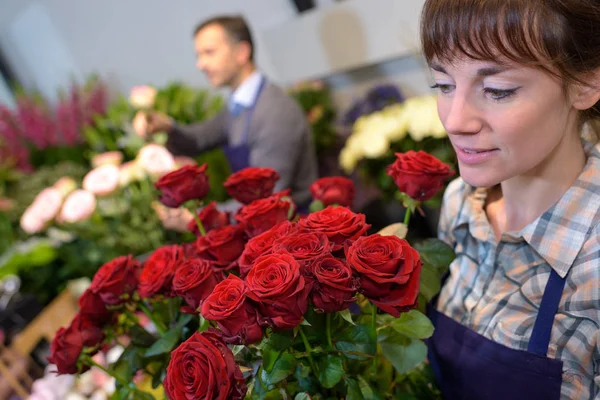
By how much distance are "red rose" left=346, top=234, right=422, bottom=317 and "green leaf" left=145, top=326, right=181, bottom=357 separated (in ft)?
1.06

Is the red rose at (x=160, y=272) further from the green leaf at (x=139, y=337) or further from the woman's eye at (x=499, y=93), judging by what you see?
the woman's eye at (x=499, y=93)

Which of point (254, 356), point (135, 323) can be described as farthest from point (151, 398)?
point (254, 356)

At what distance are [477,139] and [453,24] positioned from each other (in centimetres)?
16

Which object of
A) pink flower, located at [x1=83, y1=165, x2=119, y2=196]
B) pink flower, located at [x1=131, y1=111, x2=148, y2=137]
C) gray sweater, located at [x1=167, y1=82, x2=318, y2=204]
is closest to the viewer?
pink flower, located at [x1=83, y1=165, x2=119, y2=196]

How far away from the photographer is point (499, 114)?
0.67 metres

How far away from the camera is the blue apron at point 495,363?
725mm

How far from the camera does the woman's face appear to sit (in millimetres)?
652

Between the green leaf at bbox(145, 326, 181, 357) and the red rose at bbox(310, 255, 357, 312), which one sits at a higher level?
the red rose at bbox(310, 255, 357, 312)

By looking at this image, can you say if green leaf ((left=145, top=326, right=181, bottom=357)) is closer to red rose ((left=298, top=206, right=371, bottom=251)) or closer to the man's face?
red rose ((left=298, top=206, right=371, bottom=251))

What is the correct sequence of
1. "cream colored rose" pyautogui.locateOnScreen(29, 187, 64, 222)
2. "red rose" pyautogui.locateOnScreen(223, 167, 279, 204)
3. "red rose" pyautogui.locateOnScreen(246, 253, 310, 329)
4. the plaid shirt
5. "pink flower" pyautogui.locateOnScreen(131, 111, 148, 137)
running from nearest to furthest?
"red rose" pyautogui.locateOnScreen(246, 253, 310, 329) → the plaid shirt → "red rose" pyautogui.locateOnScreen(223, 167, 279, 204) → "cream colored rose" pyautogui.locateOnScreen(29, 187, 64, 222) → "pink flower" pyautogui.locateOnScreen(131, 111, 148, 137)

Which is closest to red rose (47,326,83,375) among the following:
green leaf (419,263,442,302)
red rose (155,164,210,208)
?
red rose (155,164,210,208)

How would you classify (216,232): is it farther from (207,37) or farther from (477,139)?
(207,37)

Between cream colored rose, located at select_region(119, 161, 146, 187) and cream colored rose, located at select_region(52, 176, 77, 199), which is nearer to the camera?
cream colored rose, located at select_region(119, 161, 146, 187)

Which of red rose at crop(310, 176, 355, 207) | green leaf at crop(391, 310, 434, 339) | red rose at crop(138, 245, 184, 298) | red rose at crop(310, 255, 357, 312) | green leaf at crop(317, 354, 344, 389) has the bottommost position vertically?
green leaf at crop(391, 310, 434, 339)
